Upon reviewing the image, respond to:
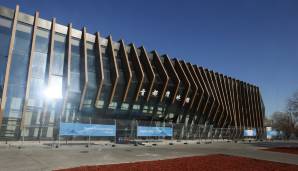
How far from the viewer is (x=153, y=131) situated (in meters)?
32.6

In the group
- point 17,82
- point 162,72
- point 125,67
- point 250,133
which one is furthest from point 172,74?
point 250,133

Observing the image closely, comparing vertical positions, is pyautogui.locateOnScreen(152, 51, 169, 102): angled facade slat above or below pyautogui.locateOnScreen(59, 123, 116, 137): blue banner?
above

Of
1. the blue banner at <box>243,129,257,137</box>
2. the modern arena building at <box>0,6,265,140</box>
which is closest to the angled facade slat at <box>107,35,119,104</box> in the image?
the modern arena building at <box>0,6,265,140</box>

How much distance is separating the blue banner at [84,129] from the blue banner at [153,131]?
13.2 feet

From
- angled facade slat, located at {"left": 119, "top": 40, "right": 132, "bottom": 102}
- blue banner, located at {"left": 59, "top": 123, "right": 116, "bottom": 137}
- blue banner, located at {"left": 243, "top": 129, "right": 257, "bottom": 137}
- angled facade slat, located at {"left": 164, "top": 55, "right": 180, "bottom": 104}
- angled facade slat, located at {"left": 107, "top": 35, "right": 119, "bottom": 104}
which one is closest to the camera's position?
blue banner, located at {"left": 59, "top": 123, "right": 116, "bottom": 137}

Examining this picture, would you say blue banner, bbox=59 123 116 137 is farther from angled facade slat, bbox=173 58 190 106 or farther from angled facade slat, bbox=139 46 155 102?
angled facade slat, bbox=173 58 190 106

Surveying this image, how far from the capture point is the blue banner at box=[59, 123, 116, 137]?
987 inches

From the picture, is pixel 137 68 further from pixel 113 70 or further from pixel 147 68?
pixel 113 70

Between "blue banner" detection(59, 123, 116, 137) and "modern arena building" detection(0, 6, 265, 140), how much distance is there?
1090 millimetres

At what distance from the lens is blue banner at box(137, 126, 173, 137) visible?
3152cm

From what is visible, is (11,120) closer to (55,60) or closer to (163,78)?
(55,60)

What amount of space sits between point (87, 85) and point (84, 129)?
6.65m

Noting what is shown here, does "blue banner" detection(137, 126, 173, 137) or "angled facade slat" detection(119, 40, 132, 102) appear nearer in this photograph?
"blue banner" detection(137, 126, 173, 137)

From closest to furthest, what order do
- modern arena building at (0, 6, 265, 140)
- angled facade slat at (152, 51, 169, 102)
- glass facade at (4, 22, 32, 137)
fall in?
glass facade at (4, 22, 32, 137) → modern arena building at (0, 6, 265, 140) → angled facade slat at (152, 51, 169, 102)
